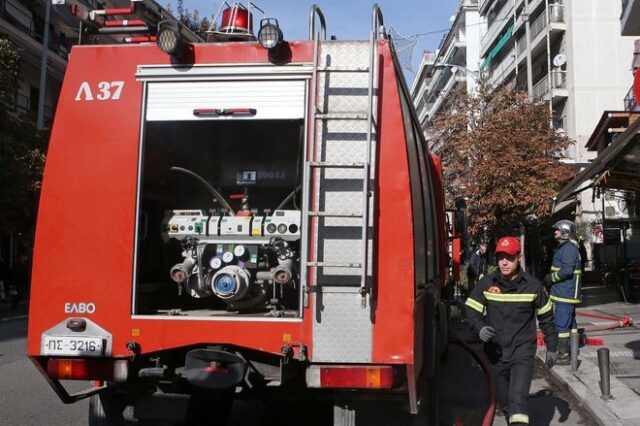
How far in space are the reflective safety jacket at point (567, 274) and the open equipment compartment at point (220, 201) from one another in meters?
4.70

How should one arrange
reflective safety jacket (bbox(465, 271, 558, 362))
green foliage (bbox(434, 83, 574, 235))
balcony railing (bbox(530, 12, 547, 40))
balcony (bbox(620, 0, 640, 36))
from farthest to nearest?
balcony railing (bbox(530, 12, 547, 40)) → green foliage (bbox(434, 83, 574, 235)) → balcony (bbox(620, 0, 640, 36)) → reflective safety jacket (bbox(465, 271, 558, 362))

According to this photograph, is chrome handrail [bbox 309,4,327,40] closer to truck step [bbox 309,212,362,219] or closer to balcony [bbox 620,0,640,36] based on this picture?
truck step [bbox 309,212,362,219]

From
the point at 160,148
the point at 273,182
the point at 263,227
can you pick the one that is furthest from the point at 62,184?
the point at 273,182

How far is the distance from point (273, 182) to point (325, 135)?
1.45 metres

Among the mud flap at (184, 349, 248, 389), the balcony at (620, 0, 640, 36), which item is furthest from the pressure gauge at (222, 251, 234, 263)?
the balcony at (620, 0, 640, 36)

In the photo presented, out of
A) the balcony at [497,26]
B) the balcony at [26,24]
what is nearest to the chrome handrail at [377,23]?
the balcony at [26,24]

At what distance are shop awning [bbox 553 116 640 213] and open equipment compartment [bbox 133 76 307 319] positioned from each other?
4.85 meters

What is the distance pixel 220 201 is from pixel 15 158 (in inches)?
669

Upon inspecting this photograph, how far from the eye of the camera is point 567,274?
28.1ft

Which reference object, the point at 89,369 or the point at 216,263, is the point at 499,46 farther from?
the point at 89,369

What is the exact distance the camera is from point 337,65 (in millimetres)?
4207

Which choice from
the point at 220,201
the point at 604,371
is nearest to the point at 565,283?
the point at 604,371

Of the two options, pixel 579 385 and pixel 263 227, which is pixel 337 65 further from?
pixel 579 385

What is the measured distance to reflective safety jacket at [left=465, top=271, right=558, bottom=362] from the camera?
5.27m
